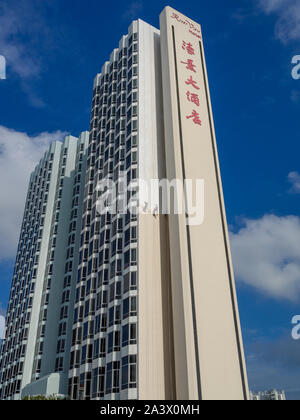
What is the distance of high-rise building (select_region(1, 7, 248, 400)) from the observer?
40219 mm

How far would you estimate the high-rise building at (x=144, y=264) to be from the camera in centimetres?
4022

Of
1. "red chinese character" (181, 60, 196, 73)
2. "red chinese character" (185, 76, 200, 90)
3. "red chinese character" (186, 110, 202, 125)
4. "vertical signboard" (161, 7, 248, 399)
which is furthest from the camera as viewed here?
"red chinese character" (181, 60, 196, 73)

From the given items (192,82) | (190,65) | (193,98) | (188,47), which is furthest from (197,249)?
(188,47)

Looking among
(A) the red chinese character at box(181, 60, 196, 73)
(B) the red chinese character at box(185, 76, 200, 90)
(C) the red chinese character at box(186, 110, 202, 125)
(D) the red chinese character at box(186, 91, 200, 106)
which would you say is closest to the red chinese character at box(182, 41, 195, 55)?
(A) the red chinese character at box(181, 60, 196, 73)

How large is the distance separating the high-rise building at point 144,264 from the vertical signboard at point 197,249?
137mm

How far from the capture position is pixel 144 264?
45812 mm

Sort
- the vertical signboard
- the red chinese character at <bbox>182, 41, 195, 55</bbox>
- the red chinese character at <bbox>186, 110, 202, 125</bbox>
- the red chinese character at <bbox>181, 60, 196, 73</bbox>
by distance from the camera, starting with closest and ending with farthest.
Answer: the vertical signboard → the red chinese character at <bbox>186, 110, 202, 125</bbox> → the red chinese character at <bbox>181, 60, 196, 73</bbox> → the red chinese character at <bbox>182, 41, 195, 55</bbox>

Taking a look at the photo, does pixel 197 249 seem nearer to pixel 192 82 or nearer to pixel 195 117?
pixel 195 117

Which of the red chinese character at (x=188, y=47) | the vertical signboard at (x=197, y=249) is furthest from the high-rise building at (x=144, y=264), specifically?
the red chinese character at (x=188, y=47)

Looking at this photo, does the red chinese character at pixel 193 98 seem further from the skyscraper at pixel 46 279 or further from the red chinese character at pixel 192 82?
the skyscraper at pixel 46 279

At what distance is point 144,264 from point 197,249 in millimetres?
6275

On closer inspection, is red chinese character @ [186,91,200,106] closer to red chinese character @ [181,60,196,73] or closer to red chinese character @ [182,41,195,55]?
red chinese character @ [181,60,196,73]

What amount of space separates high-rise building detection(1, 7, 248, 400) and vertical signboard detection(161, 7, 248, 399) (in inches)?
5.4

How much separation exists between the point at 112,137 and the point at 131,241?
70.1 feet
